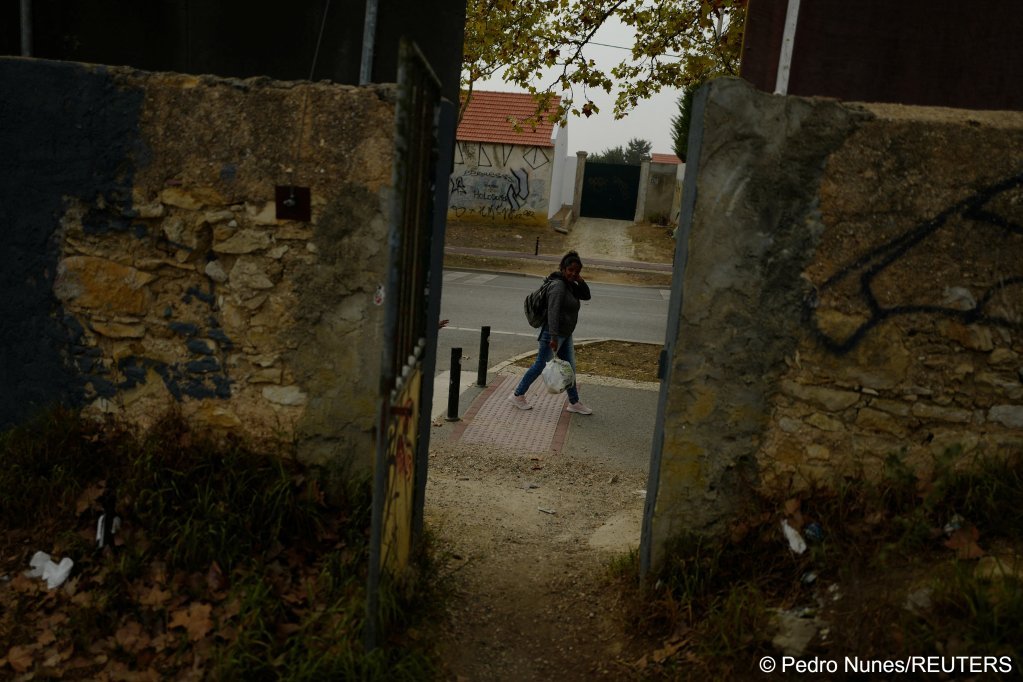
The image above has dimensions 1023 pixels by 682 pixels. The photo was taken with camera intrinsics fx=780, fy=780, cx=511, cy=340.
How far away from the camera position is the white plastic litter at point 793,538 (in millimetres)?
3637

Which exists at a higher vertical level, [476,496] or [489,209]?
[489,209]

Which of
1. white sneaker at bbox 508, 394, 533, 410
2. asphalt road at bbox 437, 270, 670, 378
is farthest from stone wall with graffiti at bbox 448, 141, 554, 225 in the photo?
white sneaker at bbox 508, 394, 533, 410

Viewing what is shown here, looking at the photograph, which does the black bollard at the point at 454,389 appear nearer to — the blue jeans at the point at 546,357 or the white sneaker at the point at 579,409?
the blue jeans at the point at 546,357

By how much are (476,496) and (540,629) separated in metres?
1.87

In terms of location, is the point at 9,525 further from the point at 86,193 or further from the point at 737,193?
the point at 737,193

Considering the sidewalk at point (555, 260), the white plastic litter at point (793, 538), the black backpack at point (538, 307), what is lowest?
the sidewalk at point (555, 260)

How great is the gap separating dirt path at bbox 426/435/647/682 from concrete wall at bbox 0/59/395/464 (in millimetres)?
1064

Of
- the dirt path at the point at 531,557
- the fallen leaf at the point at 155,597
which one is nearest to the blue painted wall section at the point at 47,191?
the fallen leaf at the point at 155,597

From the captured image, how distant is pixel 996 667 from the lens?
9.50 feet

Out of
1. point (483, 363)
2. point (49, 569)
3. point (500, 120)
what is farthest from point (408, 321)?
point (500, 120)

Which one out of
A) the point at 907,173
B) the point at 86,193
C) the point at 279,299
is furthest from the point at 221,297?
the point at 907,173

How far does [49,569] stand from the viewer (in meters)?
3.78

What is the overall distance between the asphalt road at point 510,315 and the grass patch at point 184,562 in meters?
5.66

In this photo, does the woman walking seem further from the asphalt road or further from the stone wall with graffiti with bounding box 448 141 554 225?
the stone wall with graffiti with bounding box 448 141 554 225
